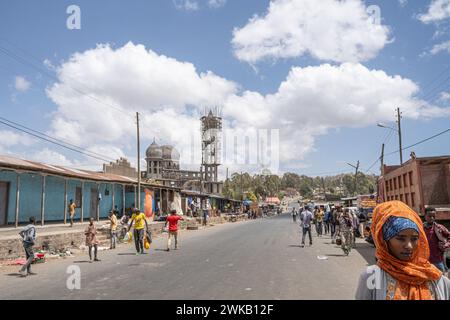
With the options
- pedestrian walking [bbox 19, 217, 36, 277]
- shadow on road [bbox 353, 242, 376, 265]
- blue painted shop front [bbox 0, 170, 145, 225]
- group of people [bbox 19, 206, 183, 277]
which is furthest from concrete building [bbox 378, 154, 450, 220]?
blue painted shop front [bbox 0, 170, 145, 225]

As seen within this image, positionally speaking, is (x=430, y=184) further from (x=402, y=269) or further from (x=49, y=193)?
(x=49, y=193)

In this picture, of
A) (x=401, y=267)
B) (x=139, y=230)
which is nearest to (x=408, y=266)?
(x=401, y=267)

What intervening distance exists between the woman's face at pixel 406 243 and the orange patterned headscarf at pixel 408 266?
0.03 m

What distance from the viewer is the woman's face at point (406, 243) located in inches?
91.9

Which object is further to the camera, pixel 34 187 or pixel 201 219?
pixel 201 219

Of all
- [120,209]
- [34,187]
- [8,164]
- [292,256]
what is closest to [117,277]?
[292,256]

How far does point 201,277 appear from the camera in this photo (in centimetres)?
880

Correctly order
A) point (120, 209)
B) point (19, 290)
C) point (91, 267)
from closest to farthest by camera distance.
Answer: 1. point (19, 290)
2. point (91, 267)
3. point (120, 209)

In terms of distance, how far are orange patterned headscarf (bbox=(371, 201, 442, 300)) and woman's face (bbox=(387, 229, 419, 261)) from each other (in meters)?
0.03

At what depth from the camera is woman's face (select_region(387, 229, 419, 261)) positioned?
233 cm

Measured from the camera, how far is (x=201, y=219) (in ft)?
121
